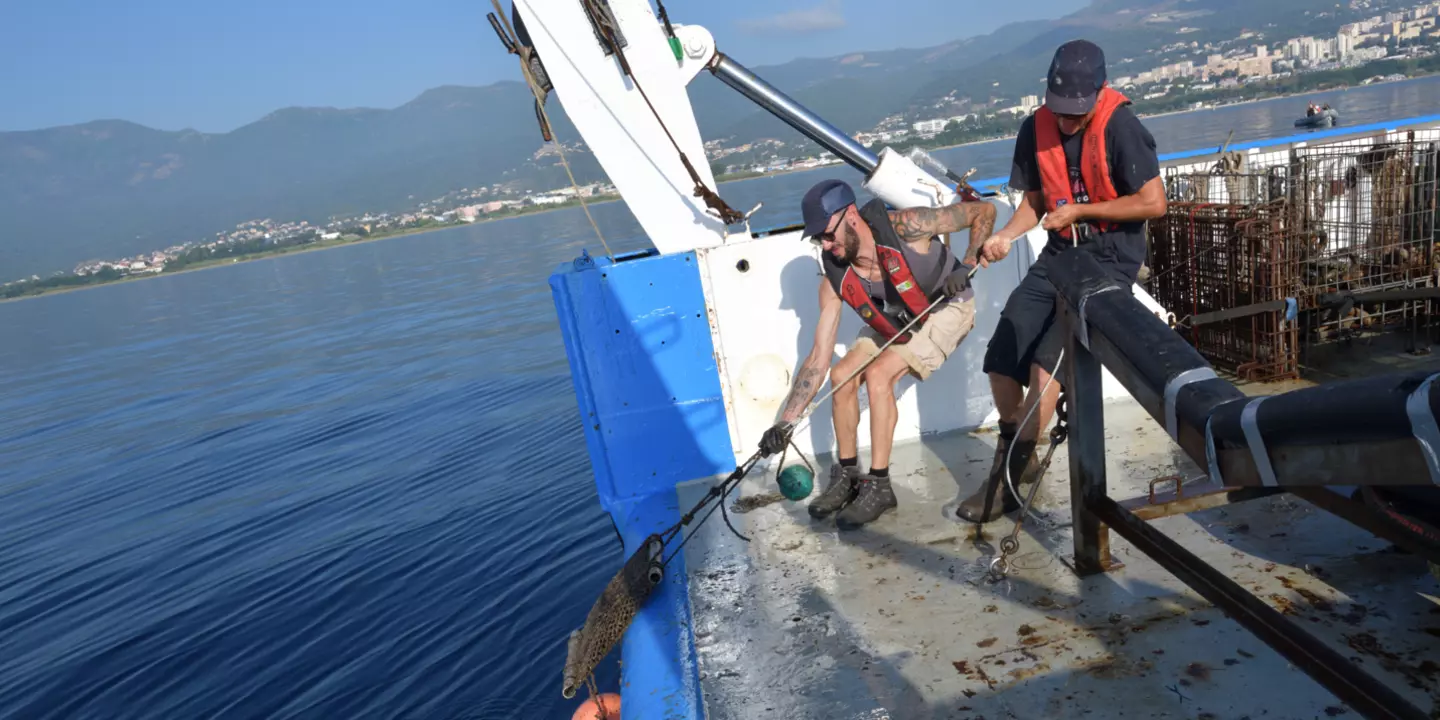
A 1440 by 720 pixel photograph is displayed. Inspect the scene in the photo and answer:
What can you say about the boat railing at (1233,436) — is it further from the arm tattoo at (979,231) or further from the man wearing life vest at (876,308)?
the arm tattoo at (979,231)

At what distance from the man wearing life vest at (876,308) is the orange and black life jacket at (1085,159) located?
2.05ft

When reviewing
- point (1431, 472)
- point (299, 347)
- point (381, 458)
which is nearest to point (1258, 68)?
point (299, 347)

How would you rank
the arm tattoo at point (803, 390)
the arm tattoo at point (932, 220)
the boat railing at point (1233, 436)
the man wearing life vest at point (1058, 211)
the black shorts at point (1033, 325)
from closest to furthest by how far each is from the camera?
the boat railing at point (1233, 436), the man wearing life vest at point (1058, 211), the black shorts at point (1033, 325), the arm tattoo at point (803, 390), the arm tattoo at point (932, 220)

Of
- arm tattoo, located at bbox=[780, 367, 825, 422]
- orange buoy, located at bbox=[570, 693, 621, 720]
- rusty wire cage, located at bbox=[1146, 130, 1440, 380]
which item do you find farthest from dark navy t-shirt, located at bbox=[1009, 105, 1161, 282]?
orange buoy, located at bbox=[570, 693, 621, 720]

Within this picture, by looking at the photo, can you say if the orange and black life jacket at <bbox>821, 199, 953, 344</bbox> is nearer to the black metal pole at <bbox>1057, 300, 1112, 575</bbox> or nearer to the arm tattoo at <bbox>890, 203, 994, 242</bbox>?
the arm tattoo at <bbox>890, 203, 994, 242</bbox>

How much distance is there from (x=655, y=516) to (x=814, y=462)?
1040 millimetres

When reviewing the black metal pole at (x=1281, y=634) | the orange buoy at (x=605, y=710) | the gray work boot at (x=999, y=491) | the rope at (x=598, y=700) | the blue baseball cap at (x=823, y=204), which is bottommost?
the orange buoy at (x=605, y=710)

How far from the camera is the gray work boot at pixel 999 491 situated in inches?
157

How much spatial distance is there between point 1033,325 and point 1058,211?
498 millimetres

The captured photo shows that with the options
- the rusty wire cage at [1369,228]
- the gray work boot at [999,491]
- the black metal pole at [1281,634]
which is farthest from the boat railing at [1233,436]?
the rusty wire cage at [1369,228]

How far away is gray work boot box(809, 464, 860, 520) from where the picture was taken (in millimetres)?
4371

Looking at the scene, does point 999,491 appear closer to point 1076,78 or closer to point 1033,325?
point 1033,325

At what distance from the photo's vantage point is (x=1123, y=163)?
371cm

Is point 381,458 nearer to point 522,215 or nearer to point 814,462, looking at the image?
point 814,462
